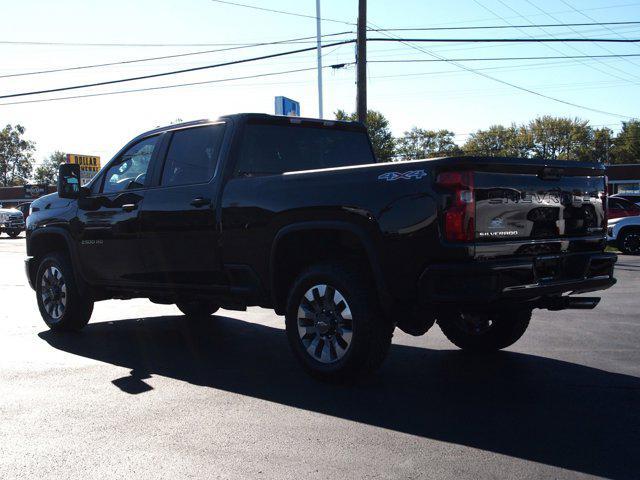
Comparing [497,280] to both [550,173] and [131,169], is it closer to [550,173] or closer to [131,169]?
[550,173]

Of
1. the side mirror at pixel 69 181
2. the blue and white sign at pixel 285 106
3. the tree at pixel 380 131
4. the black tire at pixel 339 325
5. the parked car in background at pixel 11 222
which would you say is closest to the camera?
the black tire at pixel 339 325

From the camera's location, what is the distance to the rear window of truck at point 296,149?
19.2 ft

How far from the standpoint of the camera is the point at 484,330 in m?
5.99

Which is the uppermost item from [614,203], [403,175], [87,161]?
[87,161]

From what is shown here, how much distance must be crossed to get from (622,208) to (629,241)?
1786 mm

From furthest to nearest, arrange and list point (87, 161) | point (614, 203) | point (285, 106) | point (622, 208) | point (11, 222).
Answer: point (87, 161), point (11, 222), point (285, 106), point (614, 203), point (622, 208)

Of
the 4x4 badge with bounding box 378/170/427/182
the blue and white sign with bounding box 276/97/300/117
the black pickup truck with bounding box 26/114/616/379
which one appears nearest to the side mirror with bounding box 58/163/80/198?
the black pickup truck with bounding box 26/114/616/379

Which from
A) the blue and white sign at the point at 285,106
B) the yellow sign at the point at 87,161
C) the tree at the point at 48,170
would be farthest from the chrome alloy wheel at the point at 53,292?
the tree at the point at 48,170

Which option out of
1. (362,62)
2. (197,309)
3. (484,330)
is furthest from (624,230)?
(484,330)

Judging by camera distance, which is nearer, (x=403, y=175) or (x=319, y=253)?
(x=403, y=175)

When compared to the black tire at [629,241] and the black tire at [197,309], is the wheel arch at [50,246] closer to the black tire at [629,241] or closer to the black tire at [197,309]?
the black tire at [197,309]

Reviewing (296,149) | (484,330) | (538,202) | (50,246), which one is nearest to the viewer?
(538,202)

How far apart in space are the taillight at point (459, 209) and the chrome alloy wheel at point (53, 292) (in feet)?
15.3

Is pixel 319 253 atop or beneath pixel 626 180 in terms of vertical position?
beneath
